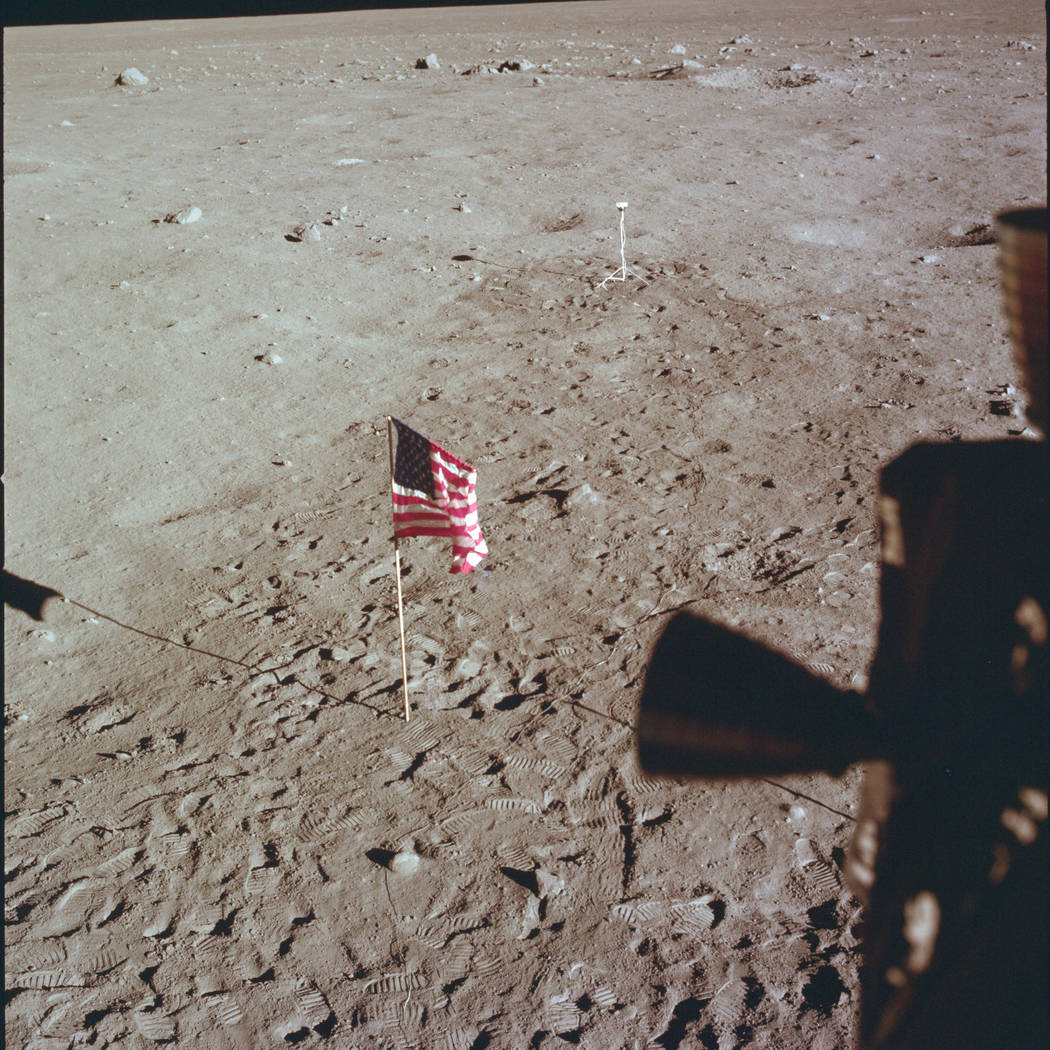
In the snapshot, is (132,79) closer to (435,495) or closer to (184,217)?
(184,217)

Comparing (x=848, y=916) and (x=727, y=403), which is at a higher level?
(x=727, y=403)

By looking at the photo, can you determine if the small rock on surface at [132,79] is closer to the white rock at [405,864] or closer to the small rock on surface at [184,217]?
the small rock on surface at [184,217]

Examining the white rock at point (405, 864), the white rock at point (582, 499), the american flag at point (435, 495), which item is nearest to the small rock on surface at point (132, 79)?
the white rock at point (582, 499)

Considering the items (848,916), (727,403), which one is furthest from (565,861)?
(727,403)

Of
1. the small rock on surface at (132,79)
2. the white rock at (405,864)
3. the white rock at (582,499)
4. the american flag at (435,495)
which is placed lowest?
the white rock at (405,864)

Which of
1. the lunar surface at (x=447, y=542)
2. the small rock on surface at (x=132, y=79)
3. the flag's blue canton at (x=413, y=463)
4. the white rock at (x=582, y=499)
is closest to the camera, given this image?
the lunar surface at (x=447, y=542)

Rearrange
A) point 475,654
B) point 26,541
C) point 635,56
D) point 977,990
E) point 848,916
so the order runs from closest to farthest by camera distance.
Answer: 1. point 977,990
2. point 848,916
3. point 475,654
4. point 26,541
5. point 635,56

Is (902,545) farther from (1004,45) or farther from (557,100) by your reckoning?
(1004,45)

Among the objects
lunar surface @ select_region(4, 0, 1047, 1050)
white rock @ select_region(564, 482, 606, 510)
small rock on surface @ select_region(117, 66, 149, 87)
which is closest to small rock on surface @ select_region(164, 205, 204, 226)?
lunar surface @ select_region(4, 0, 1047, 1050)

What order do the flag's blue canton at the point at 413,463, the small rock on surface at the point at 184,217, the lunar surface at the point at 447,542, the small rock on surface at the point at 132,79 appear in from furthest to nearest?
the small rock on surface at the point at 132,79, the small rock on surface at the point at 184,217, the flag's blue canton at the point at 413,463, the lunar surface at the point at 447,542

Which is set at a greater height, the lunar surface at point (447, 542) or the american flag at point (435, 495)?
the american flag at point (435, 495)
